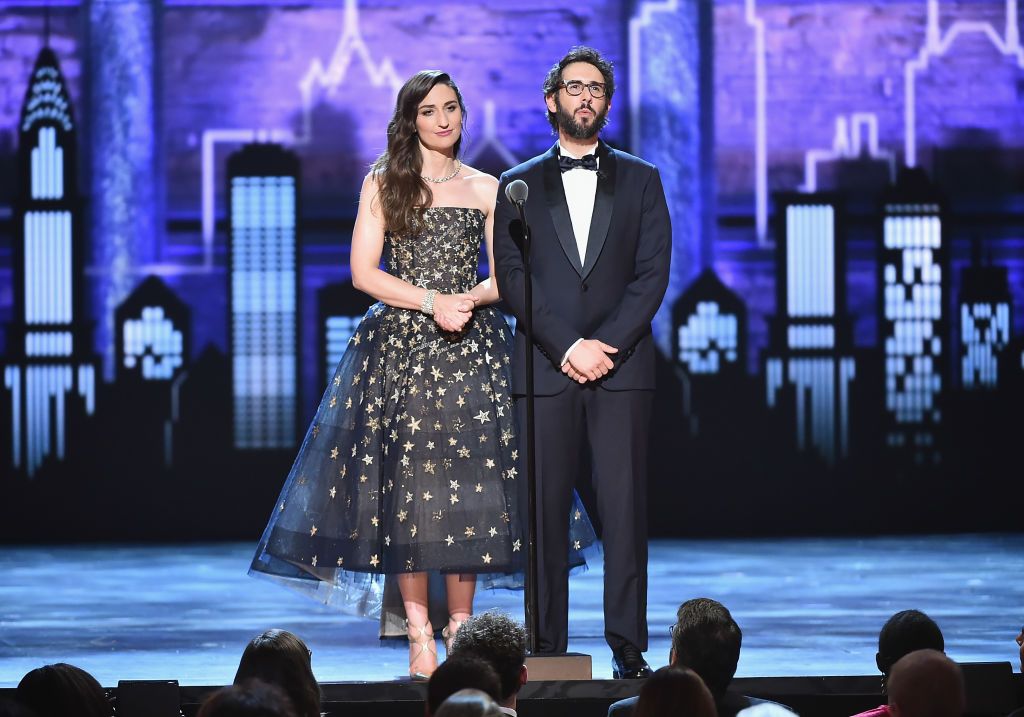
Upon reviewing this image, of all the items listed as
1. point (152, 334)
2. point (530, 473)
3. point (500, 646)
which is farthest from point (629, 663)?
point (152, 334)

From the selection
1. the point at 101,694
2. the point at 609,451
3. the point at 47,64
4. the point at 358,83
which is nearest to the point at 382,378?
the point at 609,451

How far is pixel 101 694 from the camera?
2.47 metres

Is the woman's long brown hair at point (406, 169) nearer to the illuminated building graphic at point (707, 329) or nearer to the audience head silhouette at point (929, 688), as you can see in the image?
the audience head silhouette at point (929, 688)

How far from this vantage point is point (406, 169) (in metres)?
3.90

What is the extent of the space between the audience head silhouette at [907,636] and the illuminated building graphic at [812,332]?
516cm

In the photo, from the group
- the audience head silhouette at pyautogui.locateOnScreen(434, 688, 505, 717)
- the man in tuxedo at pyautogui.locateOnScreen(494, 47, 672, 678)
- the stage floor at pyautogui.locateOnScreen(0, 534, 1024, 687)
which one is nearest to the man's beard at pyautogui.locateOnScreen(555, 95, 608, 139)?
the man in tuxedo at pyautogui.locateOnScreen(494, 47, 672, 678)

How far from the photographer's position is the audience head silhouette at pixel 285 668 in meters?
2.63

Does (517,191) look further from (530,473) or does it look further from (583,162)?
(530,473)

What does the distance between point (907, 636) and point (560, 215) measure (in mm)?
1388

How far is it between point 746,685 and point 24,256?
5644 millimetres

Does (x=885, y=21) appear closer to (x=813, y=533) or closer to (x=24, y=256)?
(x=813, y=533)

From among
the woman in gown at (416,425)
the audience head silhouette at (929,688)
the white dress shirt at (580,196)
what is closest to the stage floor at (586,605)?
the woman in gown at (416,425)

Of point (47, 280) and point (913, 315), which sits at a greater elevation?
point (47, 280)

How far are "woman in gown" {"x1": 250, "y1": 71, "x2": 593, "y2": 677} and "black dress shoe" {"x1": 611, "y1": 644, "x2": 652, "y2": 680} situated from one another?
379mm
